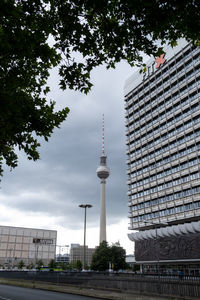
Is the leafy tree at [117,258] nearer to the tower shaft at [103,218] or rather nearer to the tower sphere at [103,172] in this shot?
the tower shaft at [103,218]

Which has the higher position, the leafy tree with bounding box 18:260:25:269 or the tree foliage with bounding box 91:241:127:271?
the tree foliage with bounding box 91:241:127:271

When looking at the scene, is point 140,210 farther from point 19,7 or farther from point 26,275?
point 19,7

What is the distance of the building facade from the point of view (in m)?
95.7

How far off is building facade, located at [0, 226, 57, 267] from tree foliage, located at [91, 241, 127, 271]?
26407 millimetres

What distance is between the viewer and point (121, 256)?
242ft

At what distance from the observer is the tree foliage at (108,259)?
72.1m

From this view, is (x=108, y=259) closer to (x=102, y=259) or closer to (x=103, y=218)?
(x=102, y=259)

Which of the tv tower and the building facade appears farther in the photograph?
the tv tower

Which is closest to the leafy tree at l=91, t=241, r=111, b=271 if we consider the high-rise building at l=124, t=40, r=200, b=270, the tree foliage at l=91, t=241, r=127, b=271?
the tree foliage at l=91, t=241, r=127, b=271

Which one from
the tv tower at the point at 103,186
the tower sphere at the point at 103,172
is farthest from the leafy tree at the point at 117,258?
the tower sphere at the point at 103,172

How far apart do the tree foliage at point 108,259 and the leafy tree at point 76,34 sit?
229 ft

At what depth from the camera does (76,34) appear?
739 cm

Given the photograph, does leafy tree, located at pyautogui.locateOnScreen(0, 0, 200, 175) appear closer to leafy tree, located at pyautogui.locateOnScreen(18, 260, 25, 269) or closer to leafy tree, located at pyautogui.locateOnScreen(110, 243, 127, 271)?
leafy tree, located at pyautogui.locateOnScreen(110, 243, 127, 271)

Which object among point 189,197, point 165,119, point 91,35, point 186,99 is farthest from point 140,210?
point 91,35
